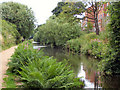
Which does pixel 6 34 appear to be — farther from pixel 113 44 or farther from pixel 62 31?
pixel 62 31

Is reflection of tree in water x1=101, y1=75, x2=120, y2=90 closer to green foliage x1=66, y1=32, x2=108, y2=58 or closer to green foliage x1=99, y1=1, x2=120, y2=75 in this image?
green foliage x1=99, y1=1, x2=120, y2=75

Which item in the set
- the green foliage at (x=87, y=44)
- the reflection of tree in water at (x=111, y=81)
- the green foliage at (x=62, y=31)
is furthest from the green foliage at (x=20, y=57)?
the green foliage at (x=62, y=31)

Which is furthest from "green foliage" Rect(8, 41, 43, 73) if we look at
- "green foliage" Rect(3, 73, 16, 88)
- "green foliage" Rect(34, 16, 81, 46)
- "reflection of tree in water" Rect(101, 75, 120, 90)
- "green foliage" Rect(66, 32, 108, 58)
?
"green foliage" Rect(34, 16, 81, 46)

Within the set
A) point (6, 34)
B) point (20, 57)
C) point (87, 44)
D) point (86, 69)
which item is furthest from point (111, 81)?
point (87, 44)

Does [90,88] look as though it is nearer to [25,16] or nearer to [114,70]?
[114,70]

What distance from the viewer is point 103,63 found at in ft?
8.93

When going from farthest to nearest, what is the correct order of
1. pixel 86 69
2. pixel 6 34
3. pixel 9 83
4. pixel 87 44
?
1. pixel 87 44
2. pixel 86 69
3. pixel 6 34
4. pixel 9 83

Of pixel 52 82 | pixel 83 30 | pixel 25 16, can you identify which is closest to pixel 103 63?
pixel 52 82

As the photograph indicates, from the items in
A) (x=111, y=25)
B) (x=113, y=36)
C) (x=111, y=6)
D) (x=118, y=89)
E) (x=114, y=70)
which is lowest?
(x=118, y=89)

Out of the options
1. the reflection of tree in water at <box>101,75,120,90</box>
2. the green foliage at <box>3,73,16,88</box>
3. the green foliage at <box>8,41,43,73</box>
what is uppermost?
the green foliage at <box>8,41,43,73</box>

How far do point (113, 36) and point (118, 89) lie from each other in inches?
35.9

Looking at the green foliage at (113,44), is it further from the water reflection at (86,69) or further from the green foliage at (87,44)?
the green foliage at (87,44)

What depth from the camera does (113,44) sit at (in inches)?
97.2

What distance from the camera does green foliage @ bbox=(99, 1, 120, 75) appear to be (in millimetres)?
2330
